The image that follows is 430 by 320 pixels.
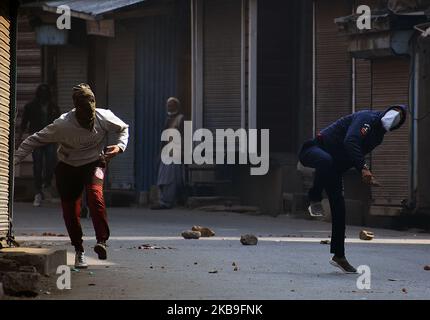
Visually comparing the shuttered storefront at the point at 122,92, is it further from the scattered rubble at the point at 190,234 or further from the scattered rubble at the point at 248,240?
the scattered rubble at the point at 248,240

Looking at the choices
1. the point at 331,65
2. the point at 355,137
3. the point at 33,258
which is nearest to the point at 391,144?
the point at 331,65

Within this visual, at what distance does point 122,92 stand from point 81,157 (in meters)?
13.4

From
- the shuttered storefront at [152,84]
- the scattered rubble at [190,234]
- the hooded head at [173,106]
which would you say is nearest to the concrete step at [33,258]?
the scattered rubble at [190,234]

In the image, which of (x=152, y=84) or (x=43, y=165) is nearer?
(x=43, y=165)

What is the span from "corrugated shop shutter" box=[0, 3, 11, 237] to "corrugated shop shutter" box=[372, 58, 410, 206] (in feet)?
29.7

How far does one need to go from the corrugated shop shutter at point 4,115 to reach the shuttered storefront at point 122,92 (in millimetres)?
12684

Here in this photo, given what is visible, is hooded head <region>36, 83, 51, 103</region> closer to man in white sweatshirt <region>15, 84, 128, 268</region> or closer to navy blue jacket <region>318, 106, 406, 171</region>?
man in white sweatshirt <region>15, 84, 128, 268</region>

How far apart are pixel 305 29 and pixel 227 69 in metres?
1.52

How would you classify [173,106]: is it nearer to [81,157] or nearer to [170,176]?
[170,176]

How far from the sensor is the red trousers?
38.8 ft

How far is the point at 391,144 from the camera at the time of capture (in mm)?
20406

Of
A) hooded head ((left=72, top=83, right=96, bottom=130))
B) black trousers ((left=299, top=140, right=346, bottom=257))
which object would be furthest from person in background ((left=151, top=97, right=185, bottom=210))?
hooded head ((left=72, top=83, right=96, bottom=130))

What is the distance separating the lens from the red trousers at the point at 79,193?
11.8 m
